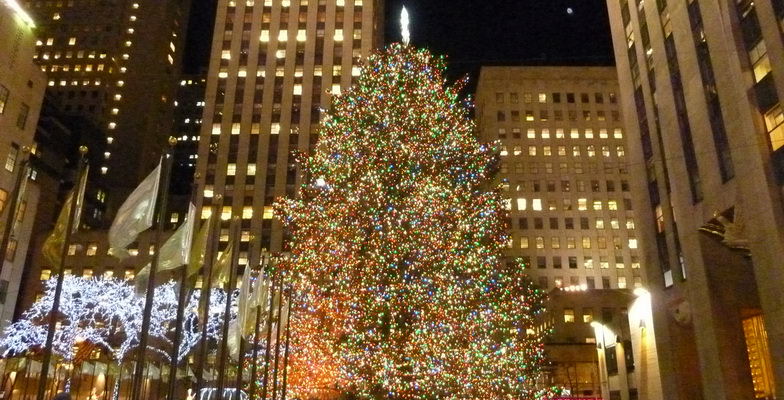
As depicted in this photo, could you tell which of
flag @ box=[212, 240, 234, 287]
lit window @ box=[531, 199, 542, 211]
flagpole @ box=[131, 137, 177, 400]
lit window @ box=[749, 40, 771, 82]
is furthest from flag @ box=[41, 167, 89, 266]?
lit window @ box=[531, 199, 542, 211]

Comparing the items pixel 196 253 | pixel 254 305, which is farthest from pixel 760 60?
pixel 196 253

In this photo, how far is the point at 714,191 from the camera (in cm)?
2905

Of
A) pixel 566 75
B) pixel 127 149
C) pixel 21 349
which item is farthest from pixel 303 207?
pixel 127 149

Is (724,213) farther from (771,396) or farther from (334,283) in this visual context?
(334,283)

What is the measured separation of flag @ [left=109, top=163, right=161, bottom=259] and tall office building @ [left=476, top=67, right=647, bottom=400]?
268ft

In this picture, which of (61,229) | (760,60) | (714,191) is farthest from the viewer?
(714,191)

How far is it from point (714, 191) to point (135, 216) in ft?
84.9

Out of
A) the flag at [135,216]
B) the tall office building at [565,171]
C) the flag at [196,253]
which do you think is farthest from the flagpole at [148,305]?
the tall office building at [565,171]

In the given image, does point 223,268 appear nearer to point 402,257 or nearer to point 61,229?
point 61,229

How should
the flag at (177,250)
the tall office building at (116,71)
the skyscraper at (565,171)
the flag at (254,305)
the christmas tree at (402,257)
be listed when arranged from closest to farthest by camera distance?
the flag at (177,250) → the flag at (254,305) → the christmas tree at (402,257) → the skyscraper at (565,171) → the tall office building at (116,71)

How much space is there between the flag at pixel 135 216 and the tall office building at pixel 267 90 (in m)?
71.4

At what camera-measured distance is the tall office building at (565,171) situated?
312 ft

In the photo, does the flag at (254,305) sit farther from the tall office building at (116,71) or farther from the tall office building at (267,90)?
the tall office building at (116,71)

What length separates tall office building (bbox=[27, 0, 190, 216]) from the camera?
13150 centimetres
